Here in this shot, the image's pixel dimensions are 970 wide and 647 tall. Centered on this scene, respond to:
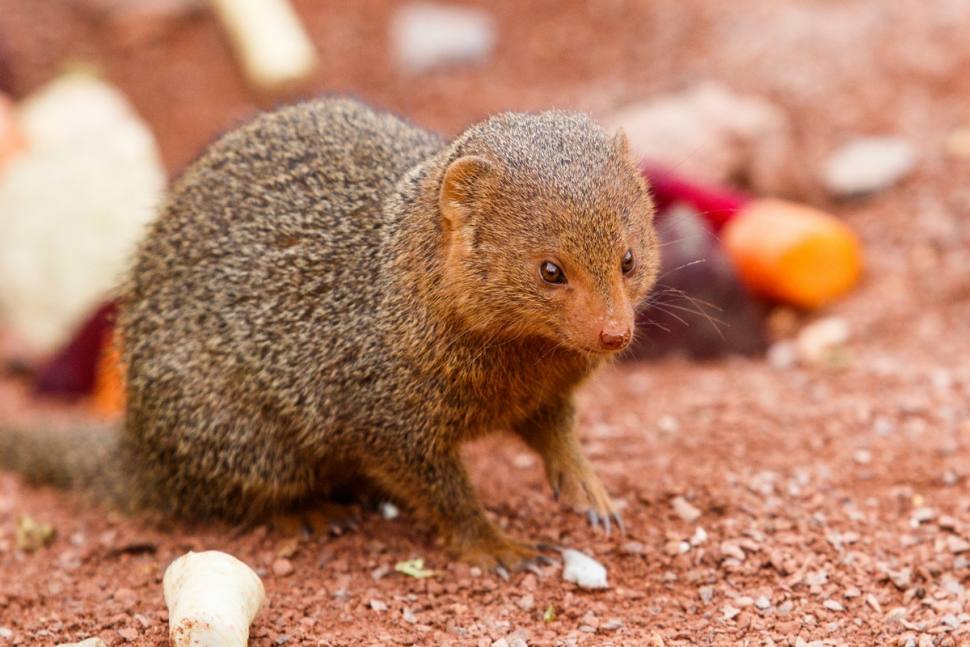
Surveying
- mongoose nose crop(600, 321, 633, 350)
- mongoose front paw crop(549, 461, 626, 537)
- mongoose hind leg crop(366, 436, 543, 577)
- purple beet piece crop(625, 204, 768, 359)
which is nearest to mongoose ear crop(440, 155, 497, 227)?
mongoose nose crop(600, 321, 633, 350)

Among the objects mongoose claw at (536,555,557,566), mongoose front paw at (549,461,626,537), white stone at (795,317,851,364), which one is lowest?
mongoose claw at (536,555,557,566)

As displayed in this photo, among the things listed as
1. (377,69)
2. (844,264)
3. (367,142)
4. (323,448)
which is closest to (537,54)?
(377,69)

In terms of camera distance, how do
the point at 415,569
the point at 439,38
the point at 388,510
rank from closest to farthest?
1. the point at 415,569
2. the point at 388,510
3. the point at 439,38

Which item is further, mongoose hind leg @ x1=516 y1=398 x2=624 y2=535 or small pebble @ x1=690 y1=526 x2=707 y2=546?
mongoose hind leg @ x1=516 y1=398 x2=624 y2=535

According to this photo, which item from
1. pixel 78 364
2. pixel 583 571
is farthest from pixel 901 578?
pixel 78 364

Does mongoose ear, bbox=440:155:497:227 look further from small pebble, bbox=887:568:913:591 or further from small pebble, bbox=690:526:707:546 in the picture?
small pebble, bbox=887:568:913:591

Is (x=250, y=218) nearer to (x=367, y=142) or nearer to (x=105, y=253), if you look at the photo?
(x=367, y=142)

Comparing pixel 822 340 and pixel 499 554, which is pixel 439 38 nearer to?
pixel 822 340
